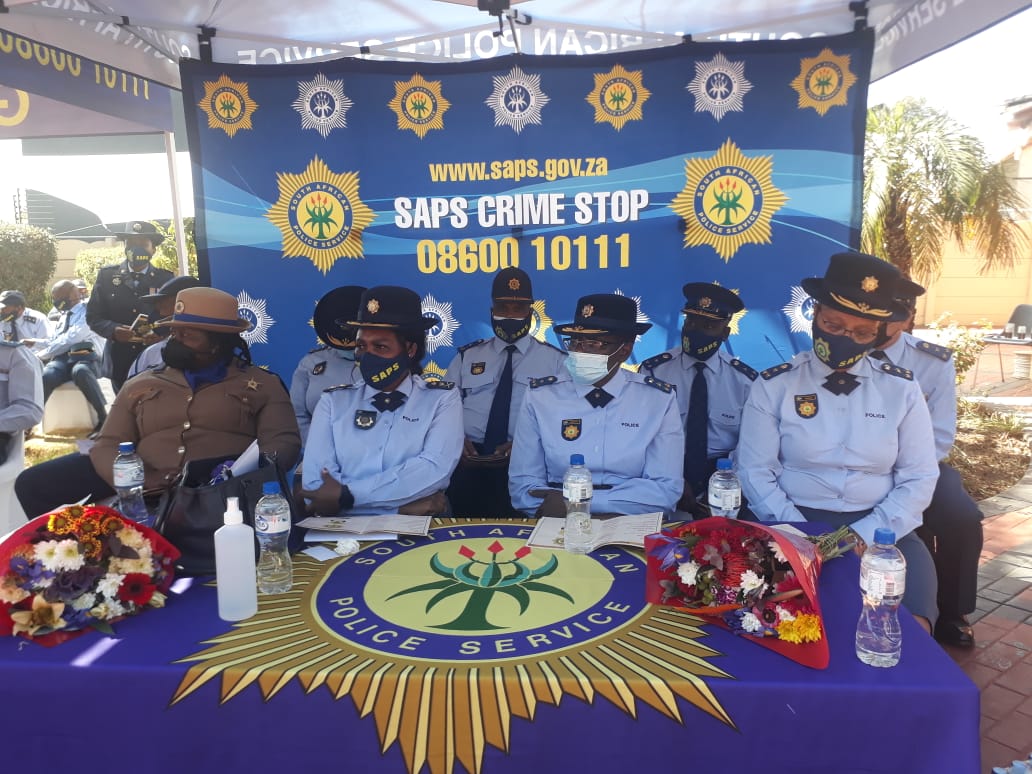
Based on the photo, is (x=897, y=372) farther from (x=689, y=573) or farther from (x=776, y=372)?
(x=689, y=573)

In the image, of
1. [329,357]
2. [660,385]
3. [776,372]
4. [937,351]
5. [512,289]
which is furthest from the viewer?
[329,357]

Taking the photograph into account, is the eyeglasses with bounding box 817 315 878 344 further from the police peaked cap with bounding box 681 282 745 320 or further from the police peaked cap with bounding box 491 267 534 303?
Answer: the police peaked cap with bounding box 491 267 534 303

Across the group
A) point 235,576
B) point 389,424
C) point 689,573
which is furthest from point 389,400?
point 689,573

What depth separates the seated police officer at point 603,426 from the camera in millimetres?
2633

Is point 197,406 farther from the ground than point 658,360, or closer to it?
closer to it

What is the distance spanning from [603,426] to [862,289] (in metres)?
1.06

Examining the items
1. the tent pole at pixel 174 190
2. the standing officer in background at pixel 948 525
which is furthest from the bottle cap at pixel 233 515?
the tent pole at pixel 174 190

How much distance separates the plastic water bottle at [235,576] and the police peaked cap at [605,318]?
4.61ft

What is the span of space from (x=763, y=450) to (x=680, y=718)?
4.69 ft

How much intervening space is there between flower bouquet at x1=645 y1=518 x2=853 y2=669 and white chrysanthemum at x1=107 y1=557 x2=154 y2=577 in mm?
1256

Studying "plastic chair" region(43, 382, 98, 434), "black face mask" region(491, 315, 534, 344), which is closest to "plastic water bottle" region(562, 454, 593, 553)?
"black face mask" region(491, 315, 534, 344)

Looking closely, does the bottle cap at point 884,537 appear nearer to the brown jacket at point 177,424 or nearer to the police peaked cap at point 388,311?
A: the police peaked cap at point 388,311

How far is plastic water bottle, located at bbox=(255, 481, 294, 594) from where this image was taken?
1813 mm

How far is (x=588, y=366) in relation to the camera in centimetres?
267
